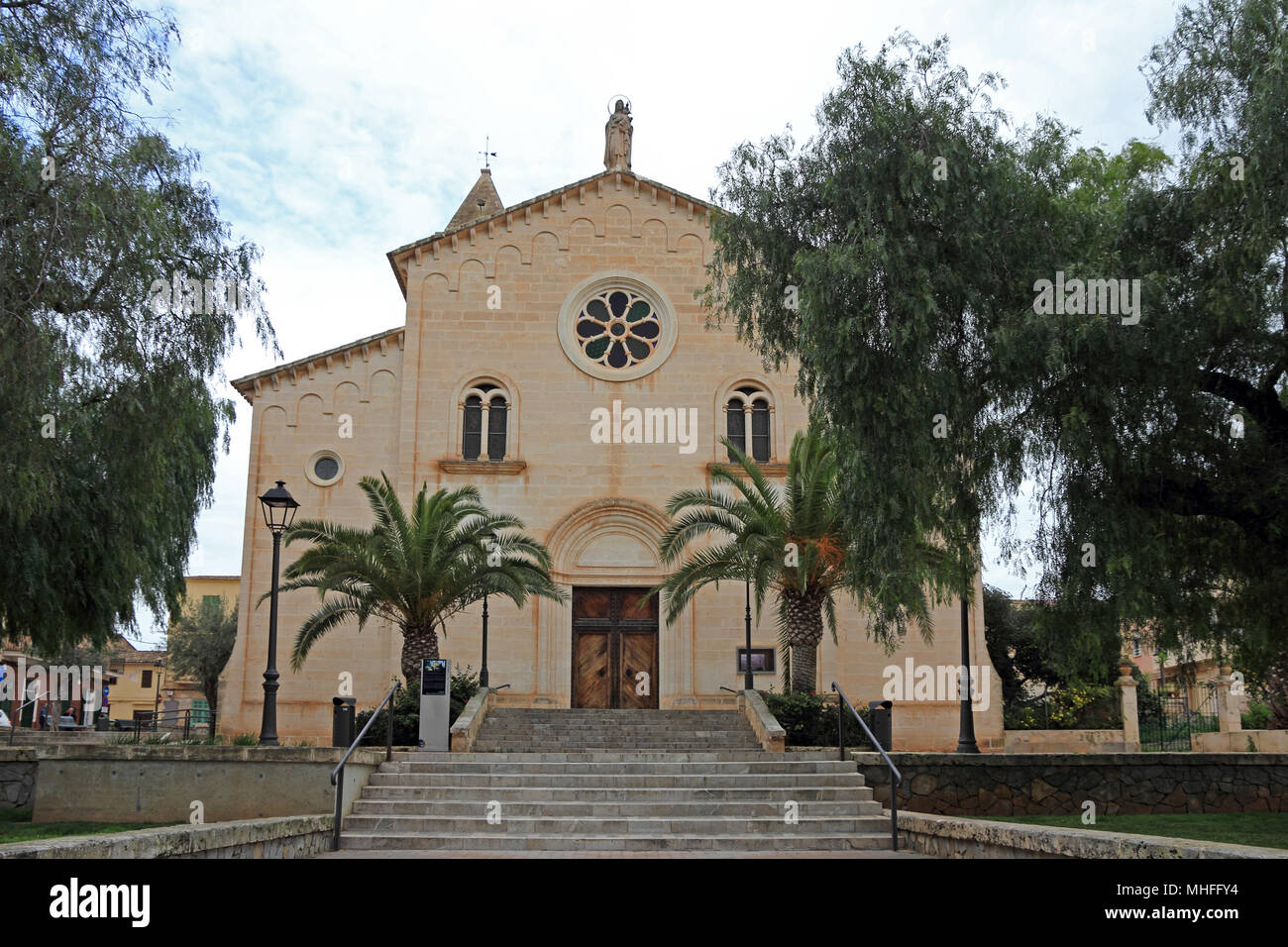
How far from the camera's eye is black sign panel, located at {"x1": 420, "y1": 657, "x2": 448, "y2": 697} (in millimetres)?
17016

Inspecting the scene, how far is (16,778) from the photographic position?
14.9 meters

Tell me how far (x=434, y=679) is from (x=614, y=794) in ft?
13.7

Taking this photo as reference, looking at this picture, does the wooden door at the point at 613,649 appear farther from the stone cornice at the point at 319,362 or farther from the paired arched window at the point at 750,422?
the stone cornice at the point at 319,362

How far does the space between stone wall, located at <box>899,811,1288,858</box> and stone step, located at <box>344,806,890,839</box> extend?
102cm

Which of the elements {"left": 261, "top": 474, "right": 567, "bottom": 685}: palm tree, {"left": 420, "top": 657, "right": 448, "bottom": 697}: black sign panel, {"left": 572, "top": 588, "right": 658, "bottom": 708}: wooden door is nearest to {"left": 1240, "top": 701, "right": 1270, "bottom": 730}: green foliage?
{"left": 572, "top": 588, "right": 658, "bottom": 708}: wooden door

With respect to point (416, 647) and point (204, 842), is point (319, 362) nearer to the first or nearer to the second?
point (416, 647)

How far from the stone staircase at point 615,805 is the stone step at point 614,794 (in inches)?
0.5

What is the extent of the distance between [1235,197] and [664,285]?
17577mm

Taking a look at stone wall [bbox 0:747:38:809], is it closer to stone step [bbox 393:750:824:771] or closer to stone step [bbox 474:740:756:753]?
stone step [bbox 393:750:824:771]

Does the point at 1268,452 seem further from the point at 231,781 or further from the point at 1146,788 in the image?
the point at 231,781

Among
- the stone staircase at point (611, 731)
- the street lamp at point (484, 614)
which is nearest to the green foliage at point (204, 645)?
the street lamp at point (484, 614)
